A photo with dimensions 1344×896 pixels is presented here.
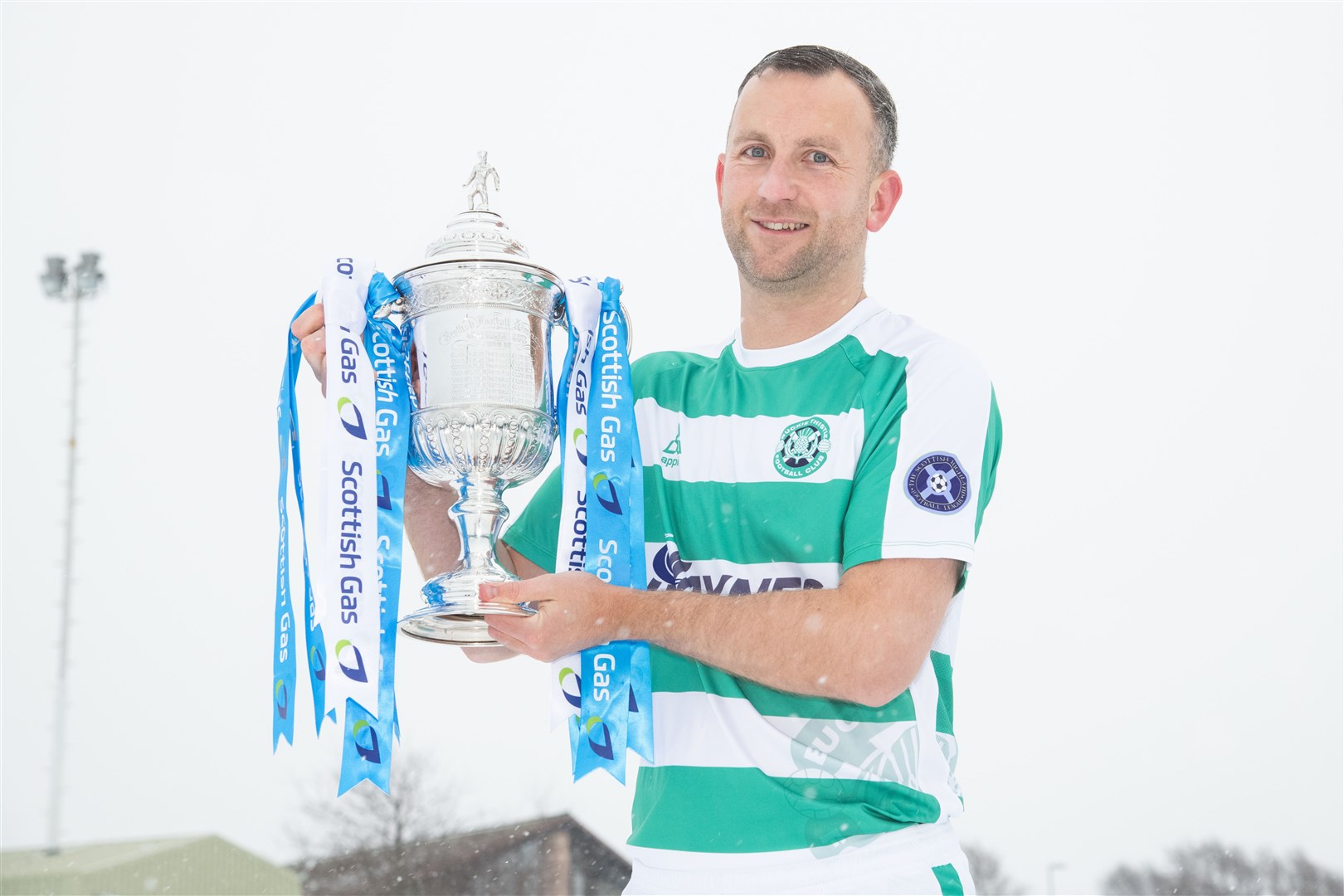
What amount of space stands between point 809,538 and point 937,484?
20cm

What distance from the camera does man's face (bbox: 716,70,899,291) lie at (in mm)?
1949

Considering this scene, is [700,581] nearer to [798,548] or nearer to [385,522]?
[798,548]

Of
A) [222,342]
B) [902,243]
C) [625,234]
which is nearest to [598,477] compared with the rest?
[625,234]

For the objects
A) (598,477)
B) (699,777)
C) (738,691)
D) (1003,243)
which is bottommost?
(699,777)

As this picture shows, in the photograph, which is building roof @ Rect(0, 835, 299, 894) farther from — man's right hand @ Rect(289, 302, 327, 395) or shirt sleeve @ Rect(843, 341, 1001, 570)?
shirt sleeve @ Rect(843, 341, 1001, 570)

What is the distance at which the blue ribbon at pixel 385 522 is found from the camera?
5.88 feet

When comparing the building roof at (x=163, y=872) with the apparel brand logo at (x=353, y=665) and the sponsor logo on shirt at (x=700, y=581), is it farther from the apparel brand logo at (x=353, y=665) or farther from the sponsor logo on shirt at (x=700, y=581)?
the sponsor logo on shirt at (x=700, y=581)

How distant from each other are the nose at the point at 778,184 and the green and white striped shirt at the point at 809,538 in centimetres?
22

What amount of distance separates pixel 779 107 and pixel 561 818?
8.08 metres

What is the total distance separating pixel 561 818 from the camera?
30.3 feet

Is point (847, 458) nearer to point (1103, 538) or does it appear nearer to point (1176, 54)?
point (1103, 538)

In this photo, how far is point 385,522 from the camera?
188 cm

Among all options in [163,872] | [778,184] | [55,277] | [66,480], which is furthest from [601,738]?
[66,480]

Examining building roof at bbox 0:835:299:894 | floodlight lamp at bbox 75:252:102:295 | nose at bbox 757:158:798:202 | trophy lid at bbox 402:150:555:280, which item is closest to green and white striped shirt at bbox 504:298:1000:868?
nose at bbox 757:158:798:202
